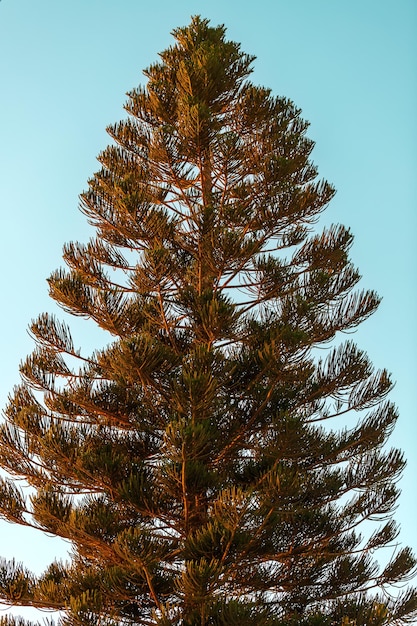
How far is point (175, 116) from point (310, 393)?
2.53 meters

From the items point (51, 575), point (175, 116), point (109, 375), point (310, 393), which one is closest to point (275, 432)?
point (310, 393)

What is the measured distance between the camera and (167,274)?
6.81 meters

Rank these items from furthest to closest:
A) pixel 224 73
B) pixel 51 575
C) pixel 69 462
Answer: pixel 224 73 < pixel 51 575 < pixel 69 462

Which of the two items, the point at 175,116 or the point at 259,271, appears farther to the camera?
the point at 175,116

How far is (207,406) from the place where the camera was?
20.0ft

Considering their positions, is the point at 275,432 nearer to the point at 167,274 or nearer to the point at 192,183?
the point at 167,274

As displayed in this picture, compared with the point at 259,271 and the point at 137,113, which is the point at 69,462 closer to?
the point at 259,271

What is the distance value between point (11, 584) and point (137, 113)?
3.92m

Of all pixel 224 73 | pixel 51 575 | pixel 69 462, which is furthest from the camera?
pixel 224 73

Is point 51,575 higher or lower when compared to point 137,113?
lower

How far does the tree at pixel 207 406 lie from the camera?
6.05 meters

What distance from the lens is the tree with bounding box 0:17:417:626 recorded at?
605 cm

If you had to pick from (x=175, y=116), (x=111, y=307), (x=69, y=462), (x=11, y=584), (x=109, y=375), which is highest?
(x=175, y=116)

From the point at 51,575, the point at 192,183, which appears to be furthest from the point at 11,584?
the point at 192,183
